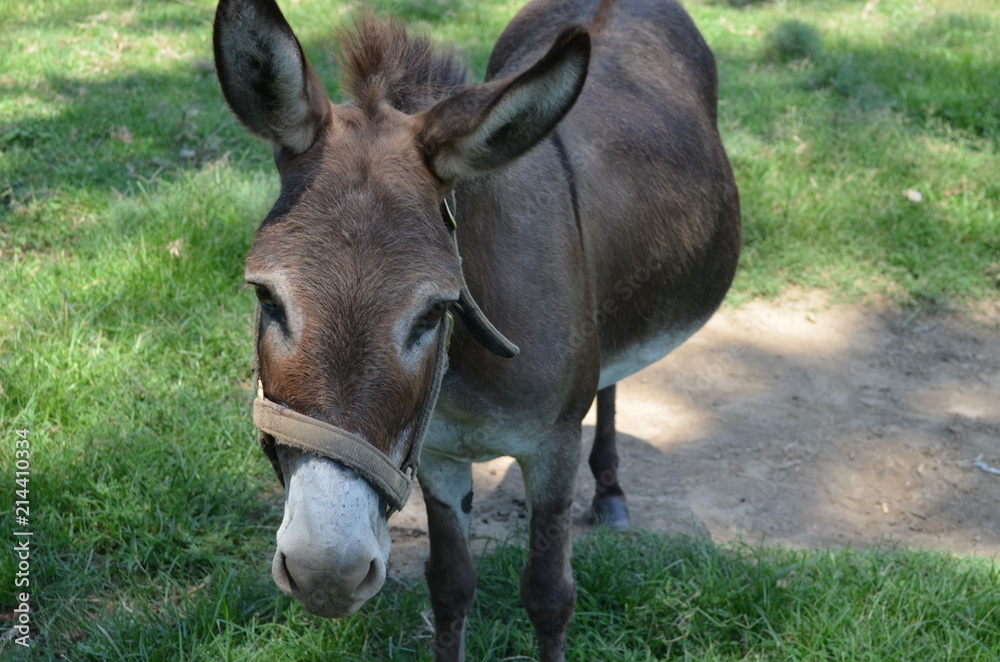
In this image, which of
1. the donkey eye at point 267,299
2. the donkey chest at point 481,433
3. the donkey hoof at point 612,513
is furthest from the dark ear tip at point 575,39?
the donkey hoof at point 612,513

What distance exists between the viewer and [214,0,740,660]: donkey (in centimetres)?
165

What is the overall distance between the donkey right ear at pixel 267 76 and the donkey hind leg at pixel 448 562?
117cm

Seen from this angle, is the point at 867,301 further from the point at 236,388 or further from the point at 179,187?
the point at 179,187

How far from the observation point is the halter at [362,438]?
160 centimetres

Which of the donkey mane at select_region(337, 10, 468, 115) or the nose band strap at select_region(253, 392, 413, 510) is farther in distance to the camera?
the donkey mane at select_region(337, 10, 468, 115)

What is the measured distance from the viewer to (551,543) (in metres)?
2.62

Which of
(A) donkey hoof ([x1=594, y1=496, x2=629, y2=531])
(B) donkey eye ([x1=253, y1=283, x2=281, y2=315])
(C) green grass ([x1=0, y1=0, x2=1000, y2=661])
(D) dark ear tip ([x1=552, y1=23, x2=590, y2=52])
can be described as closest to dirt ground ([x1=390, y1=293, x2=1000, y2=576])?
(A) donkey hoof ([x1=594, y1=496, x2=629, y2=531])

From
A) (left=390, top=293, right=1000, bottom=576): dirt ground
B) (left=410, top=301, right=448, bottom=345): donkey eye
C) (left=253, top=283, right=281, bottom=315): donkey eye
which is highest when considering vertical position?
(left=253, top=283, right=281, bottom=315): donkey eye

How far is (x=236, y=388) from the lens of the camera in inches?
159

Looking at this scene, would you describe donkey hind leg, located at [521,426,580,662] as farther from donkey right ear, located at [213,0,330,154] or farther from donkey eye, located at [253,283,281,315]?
donkey right ear, located at [213,0,330,154]

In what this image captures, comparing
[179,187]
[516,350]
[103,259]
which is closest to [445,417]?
[516,350]

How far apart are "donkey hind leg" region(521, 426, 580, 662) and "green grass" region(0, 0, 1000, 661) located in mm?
269

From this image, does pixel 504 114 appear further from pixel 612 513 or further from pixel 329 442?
pixel 612 513

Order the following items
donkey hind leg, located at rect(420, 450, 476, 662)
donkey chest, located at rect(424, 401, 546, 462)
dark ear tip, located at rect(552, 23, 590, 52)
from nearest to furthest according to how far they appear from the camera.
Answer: dark ear tip, located at rect(552, 23, 590, 52)
donkey chest, located at rect(424, 401, 546, 462)
donkey hind leg, located at rect(420, 450, 476, 662)
